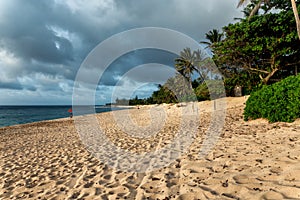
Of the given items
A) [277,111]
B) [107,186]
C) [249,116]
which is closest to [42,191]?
[107,186]

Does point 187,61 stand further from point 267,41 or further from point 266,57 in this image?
point 267,41

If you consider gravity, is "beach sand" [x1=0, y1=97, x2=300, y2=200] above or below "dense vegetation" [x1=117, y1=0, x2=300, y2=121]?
below

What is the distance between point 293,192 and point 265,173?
0.73m

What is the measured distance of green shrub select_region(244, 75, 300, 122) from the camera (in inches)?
278

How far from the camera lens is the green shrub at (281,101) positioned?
706 cm

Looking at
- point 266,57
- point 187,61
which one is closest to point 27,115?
point 187,61

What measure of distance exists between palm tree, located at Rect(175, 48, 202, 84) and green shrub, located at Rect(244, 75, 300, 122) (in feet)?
121

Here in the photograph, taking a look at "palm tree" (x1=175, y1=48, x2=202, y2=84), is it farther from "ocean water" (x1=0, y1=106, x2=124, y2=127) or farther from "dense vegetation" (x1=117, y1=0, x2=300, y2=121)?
"ocean water" (x1=0, y1=106, x2=124, y2=127)

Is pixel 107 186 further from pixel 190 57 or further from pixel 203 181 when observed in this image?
pixel 190 57

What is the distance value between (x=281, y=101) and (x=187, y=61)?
129 ft

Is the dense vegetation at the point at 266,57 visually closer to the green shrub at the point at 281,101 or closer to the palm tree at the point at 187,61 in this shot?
the green shrub at the point at 281,101

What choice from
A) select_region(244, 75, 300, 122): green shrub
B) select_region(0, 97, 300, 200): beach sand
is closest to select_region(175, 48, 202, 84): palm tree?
select_region(244, 75, 300, 122): green shrub

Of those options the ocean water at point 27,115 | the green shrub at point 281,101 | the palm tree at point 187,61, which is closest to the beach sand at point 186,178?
the green shrub at point 281,101

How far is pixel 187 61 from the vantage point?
4566cm
